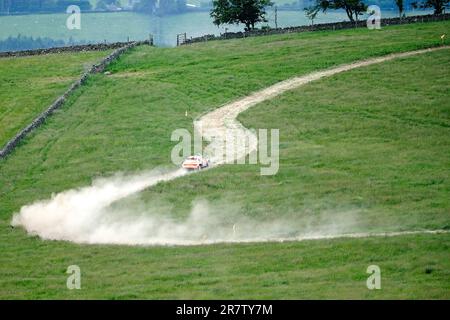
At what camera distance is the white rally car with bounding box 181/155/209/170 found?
61.2 meters

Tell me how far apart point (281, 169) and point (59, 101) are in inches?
1271

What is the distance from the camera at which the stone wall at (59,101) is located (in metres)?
70.5

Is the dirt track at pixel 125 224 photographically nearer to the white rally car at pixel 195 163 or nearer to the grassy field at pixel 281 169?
the white rally car at pixel 195 163

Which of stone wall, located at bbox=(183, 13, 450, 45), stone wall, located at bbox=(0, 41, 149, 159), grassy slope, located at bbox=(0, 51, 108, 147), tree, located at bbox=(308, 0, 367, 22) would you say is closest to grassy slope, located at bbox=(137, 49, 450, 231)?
stone wall, located at bbox=(0, 41, 149, 159)

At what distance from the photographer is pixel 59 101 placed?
271 feet

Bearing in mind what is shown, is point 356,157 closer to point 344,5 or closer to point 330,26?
point 330,26

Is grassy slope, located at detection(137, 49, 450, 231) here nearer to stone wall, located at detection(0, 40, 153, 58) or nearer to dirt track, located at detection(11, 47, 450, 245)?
dirt track, located at detection(11, 47, 450, 245)

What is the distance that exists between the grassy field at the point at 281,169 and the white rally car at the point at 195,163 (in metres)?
1.94

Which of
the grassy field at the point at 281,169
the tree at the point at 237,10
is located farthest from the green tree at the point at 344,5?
the grassy field at the point at 281,169

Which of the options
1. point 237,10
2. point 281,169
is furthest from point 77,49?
point 281,169

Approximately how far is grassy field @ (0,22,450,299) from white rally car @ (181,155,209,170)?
194 centimetres

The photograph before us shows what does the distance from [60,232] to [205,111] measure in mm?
28939

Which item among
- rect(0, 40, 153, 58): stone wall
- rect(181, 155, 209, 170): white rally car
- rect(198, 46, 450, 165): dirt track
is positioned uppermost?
rect(0, 40, 153, 58): stone wall
